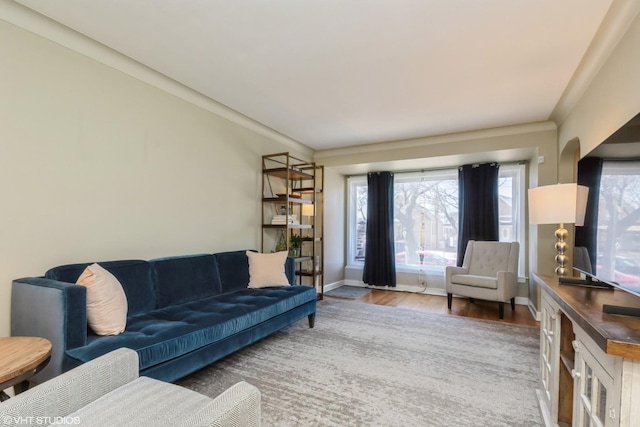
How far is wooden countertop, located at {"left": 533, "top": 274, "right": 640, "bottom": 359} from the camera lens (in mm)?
906

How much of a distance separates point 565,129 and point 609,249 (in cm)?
273

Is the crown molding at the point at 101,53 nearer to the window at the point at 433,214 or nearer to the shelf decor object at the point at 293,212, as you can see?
the shelf decor object at the point at 293,212

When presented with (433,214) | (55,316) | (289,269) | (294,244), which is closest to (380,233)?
(433,214)

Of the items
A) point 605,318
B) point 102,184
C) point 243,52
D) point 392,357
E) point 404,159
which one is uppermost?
point 243,52

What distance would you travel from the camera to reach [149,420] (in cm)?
108

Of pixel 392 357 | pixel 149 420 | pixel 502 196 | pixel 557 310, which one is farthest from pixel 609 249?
pixel 502 196

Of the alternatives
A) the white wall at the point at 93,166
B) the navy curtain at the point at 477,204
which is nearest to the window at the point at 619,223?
the white wall at the point at 93,166

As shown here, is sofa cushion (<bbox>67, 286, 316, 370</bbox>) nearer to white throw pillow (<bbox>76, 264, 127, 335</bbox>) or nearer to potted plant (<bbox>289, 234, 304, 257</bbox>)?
white throw pillow (<bbox>76, 264, 127, 335</bbox>)

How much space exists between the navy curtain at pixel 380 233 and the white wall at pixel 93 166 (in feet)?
9.99

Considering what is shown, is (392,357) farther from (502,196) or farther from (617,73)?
(502,196)

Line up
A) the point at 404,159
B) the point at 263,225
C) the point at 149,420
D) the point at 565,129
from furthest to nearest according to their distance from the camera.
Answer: the point at 404,159 → the point at 263,225 → the point at 565,129 → the point at 149,420

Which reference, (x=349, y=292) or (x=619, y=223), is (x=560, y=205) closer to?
(x=619, y=223)

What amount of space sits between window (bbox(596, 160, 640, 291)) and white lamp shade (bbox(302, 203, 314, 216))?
11.7 ft

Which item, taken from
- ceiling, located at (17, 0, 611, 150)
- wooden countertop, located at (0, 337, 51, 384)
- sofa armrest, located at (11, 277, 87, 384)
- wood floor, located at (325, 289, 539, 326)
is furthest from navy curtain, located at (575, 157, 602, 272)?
sofa armrest, located at (11, 277, 87, 384)
